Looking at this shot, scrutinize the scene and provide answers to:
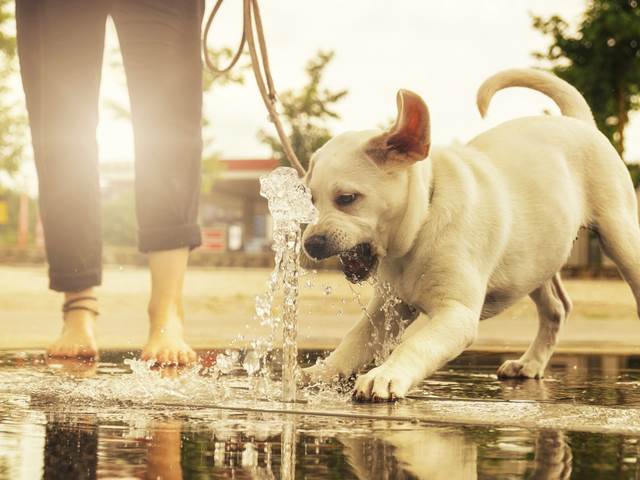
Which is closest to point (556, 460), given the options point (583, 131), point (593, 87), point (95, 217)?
point (583, 131)

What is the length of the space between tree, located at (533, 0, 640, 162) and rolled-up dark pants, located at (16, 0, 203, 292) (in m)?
23.4

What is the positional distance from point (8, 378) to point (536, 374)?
7.16 ft

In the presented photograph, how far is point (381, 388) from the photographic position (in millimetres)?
3289

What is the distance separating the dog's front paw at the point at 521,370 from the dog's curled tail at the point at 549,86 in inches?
44.0

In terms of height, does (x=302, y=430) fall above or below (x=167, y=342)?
below

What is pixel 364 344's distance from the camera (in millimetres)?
4078

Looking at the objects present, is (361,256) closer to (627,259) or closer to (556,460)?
(627,259)

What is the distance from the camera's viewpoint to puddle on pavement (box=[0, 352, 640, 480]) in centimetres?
224

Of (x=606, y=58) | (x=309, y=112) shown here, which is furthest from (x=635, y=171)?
(x=309, y=112)

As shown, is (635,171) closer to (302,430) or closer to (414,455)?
(302,430)

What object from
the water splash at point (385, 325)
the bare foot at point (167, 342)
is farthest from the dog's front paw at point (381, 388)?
the bare foot at point (167, 342)

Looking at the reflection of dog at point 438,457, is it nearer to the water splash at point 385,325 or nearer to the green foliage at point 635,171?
the water splash at point 385,325

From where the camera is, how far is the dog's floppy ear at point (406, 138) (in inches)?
144

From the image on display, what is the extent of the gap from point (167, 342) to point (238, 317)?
241 inches
